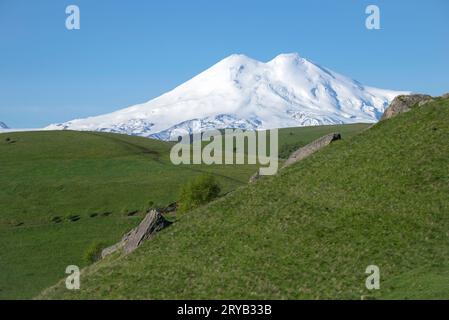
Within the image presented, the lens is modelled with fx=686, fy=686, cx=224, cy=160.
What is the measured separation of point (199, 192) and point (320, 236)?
53550 millimetres

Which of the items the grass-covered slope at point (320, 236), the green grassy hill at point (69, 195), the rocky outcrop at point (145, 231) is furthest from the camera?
the green grassy hill at point (69, 195)

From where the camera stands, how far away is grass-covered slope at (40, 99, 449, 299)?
95.9ft

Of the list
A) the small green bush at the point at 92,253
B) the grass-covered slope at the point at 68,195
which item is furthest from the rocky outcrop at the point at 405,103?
the small green bush at the point at 92,253

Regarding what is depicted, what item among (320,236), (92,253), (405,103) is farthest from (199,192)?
(320,236)

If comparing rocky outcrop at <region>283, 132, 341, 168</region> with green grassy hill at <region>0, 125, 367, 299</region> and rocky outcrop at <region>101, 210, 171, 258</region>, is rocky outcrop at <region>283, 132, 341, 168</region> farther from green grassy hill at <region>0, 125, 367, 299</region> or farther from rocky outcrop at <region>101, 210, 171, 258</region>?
green grassy hill at <region>0, 125, 367, 299</region>

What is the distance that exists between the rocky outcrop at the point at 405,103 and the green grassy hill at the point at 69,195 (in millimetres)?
31213

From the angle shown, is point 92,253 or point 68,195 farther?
point 68,195

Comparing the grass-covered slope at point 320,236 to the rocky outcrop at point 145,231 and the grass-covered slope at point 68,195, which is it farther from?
the grass-covered slope at point 68,195

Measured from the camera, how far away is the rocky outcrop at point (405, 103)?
5047 centimetres

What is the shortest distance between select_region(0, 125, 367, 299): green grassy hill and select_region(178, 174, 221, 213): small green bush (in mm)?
8823

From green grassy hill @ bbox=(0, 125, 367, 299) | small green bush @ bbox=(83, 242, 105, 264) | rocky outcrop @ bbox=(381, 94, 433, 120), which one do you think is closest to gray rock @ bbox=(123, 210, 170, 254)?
green grassy hill @ bbox=(0, 125, 367, 299)

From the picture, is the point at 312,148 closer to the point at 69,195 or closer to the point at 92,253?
the point at 92,253

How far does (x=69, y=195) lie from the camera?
105188 mm
